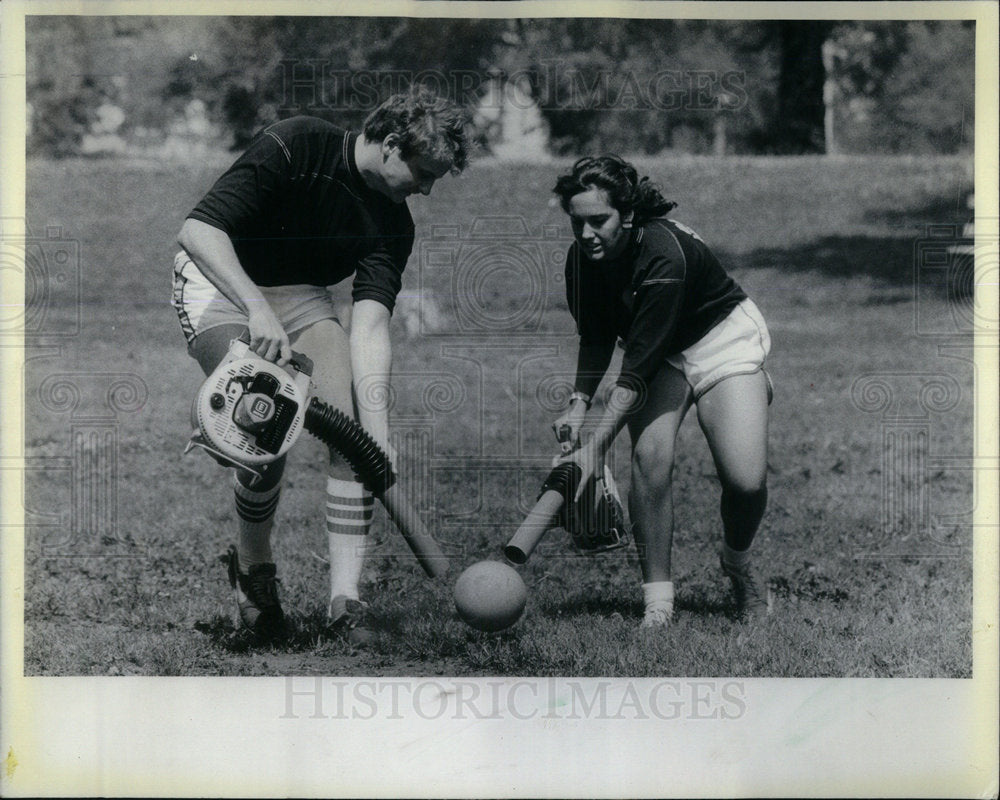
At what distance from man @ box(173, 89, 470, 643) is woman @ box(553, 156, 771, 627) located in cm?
64

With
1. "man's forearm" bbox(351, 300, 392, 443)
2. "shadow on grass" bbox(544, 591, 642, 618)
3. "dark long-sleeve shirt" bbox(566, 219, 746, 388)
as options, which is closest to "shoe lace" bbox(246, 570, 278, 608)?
"man's forearm" bbox(351, 300, 392, 443)

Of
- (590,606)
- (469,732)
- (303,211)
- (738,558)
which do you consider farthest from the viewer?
(738,558)

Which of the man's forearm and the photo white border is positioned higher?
the man's forearm

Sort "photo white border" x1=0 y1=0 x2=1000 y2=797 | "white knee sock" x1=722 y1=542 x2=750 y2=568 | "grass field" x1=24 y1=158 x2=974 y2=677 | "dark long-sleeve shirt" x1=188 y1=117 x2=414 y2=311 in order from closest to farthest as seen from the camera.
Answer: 1. "photo white border" x1=0 y1=0 x2=1000 y2=797
2. "dark long-sleeve shirt" x1=188 y1=117 x2=414 y2=311
3. "grass field" x1=24 y1=158 x2=974 y2=677
4. "white knee sock" x1=722 y1=542 x2=750 y2=568

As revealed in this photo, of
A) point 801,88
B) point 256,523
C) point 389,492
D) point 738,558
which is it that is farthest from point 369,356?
point 801,88

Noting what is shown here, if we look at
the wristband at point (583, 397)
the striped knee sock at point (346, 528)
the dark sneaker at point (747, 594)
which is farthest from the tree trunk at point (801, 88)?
the striped knee sock at point (346, 528)

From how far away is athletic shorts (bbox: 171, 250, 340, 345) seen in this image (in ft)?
16.8

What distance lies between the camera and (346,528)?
5.29 meters

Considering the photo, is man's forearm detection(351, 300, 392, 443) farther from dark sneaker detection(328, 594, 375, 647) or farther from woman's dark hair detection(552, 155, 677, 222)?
woman's dark hair detection(552, 155, 677, 222)

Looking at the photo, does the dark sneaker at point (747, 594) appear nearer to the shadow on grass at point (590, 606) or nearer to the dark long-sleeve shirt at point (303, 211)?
the shadow on grass at point (590, 606)

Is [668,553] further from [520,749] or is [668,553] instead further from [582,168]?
[582,168]

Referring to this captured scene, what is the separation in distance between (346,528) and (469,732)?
0.93 m

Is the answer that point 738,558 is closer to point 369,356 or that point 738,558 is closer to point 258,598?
point 369,356

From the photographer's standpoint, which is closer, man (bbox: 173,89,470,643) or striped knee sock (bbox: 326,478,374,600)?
man (bbox: 173,89,470,643)
